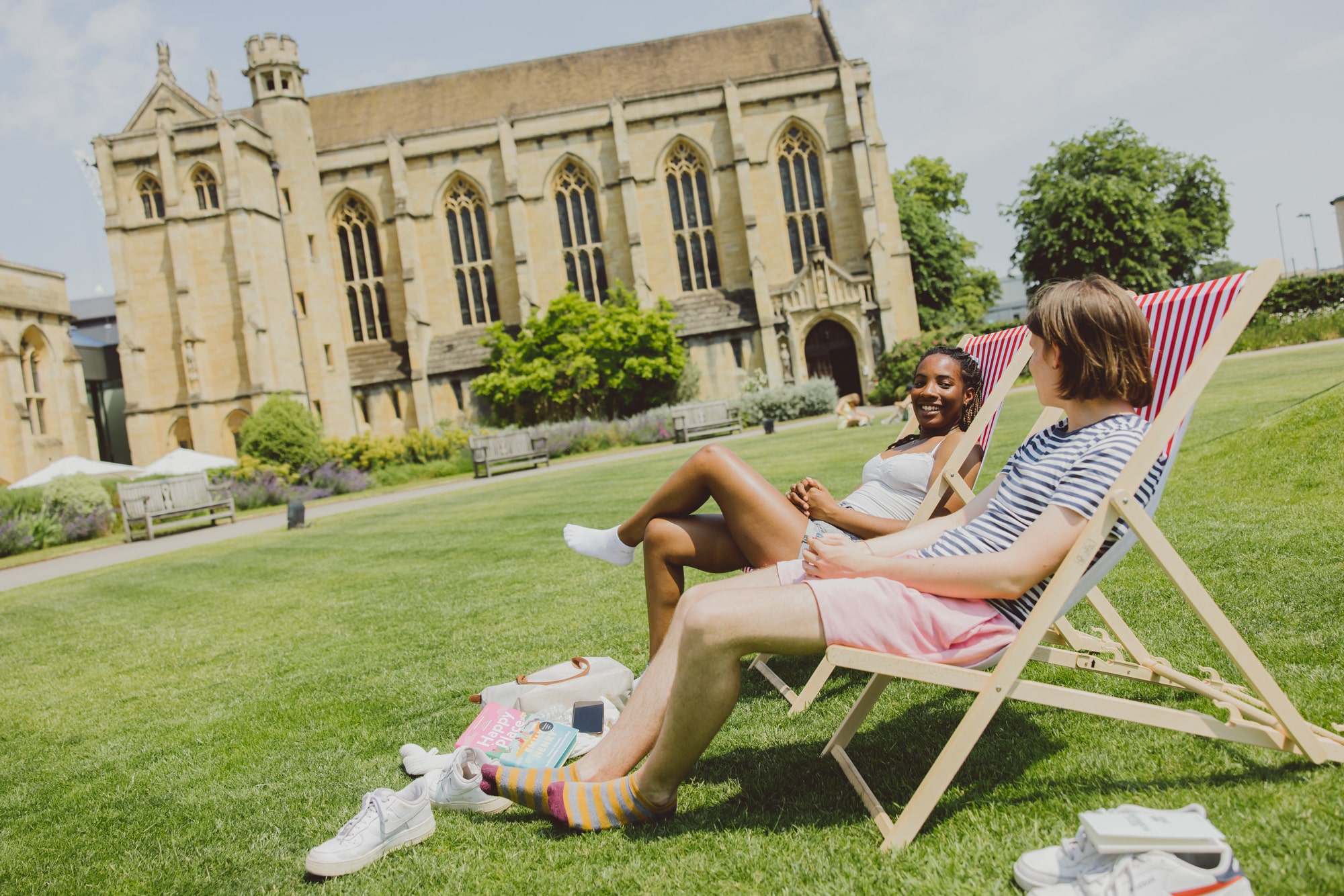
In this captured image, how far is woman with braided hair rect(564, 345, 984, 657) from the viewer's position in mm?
3389

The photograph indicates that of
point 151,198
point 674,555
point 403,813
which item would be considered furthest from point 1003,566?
point 151,198

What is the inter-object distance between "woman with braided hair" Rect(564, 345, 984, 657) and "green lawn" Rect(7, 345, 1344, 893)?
0.67m

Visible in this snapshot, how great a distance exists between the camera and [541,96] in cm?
3566

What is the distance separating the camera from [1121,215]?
32.9 m

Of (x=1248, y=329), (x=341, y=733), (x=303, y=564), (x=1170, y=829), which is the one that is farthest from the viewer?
(x=1248, y=329)

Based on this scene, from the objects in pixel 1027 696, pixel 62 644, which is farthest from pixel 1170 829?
pixel 62 644

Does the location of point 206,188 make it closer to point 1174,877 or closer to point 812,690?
point 812,690

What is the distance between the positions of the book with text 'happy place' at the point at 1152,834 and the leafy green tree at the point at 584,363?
27781mm

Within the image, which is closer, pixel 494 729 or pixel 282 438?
pixel 494 729

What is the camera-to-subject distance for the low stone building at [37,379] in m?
29.5

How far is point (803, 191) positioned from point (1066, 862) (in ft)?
110

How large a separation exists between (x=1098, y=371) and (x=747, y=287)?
3167cm

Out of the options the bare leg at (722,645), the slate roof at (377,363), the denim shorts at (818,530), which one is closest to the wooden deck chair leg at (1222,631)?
the bare leg at (722,645)

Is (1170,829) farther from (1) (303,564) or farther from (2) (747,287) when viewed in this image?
(2) (747,287)
